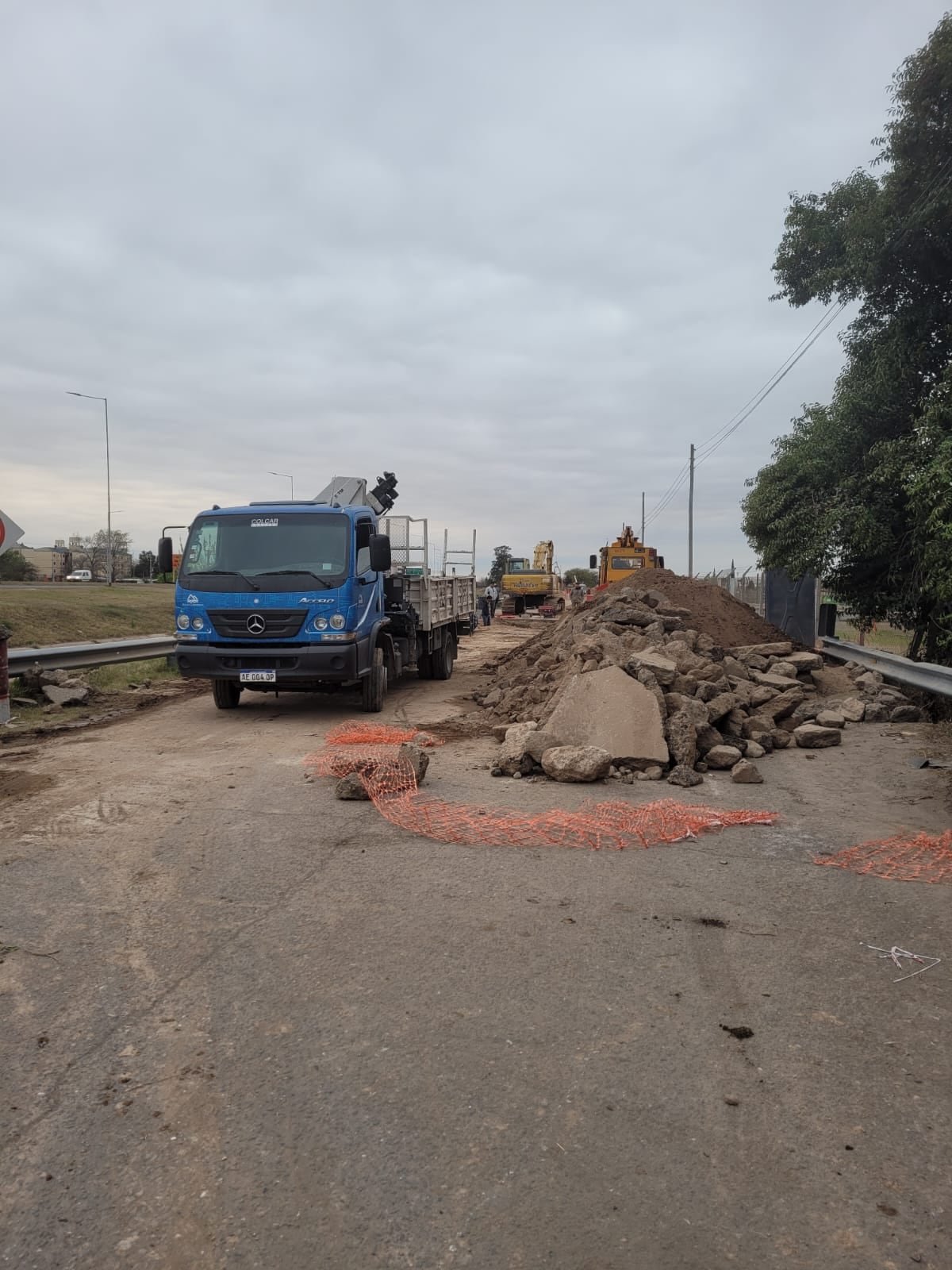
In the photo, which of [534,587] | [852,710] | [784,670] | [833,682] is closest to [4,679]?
[784,670]

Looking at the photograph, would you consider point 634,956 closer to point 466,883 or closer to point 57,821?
point 466,883

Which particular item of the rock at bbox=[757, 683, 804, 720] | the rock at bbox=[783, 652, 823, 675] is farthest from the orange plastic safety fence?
the rock at bbox=[783, 652, 823, 675]

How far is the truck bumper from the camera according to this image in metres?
11.0

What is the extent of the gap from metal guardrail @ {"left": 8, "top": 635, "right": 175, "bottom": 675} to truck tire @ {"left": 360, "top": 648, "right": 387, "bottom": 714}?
12.0ft

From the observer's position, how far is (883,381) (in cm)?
1265

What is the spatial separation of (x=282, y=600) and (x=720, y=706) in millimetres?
5345

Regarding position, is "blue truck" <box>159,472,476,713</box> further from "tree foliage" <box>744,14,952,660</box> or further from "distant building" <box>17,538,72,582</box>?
"distant building" <box>17,538,72,582</box>

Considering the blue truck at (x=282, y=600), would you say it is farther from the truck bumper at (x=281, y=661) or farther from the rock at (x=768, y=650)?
the rock at (x=768, y=650)

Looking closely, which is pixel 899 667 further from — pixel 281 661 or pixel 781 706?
pixel 281 661

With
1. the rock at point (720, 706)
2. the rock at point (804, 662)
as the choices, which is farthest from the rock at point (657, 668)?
the rock at point (804, 662)

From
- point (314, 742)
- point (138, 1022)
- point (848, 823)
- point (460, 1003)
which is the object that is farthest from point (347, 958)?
point (314, 742)

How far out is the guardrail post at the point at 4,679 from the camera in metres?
9.78

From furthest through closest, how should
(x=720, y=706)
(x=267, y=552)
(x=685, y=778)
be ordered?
1. (x=267, y=552)
2. (x=720, y=706)
3. (x=685, y=778)

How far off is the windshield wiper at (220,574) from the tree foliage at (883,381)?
25.6ft
